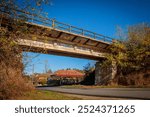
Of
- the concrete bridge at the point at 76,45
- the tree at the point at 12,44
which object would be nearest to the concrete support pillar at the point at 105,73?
the concrete bridge at the point at 76,45

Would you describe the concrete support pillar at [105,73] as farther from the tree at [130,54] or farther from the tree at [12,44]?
the tree at [12,44]

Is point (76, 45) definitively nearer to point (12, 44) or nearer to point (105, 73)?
point (105, 73)

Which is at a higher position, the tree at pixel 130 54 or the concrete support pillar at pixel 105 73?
the tree at pixel 130 54

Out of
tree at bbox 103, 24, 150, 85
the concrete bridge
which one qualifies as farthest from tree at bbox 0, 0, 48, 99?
tree at bbox 103, 24, 150, 85

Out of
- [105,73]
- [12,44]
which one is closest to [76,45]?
[105,73]

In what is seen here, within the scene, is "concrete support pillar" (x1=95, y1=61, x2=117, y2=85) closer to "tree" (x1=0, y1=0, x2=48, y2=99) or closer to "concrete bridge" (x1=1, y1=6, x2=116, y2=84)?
"concrete bridge" (x1=1, y1=6, x2=116, y2=84)

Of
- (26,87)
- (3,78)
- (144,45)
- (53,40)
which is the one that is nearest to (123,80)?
(144,45)

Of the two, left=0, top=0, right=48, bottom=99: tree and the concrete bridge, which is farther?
the concrete bridge

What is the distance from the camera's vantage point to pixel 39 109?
6.21 metres

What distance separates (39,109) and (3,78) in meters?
4.26

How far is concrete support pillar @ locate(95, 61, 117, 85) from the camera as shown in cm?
3350

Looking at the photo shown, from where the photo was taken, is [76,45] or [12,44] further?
[76,45]

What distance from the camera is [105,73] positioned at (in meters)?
34.1

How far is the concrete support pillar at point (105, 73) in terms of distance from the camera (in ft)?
110
